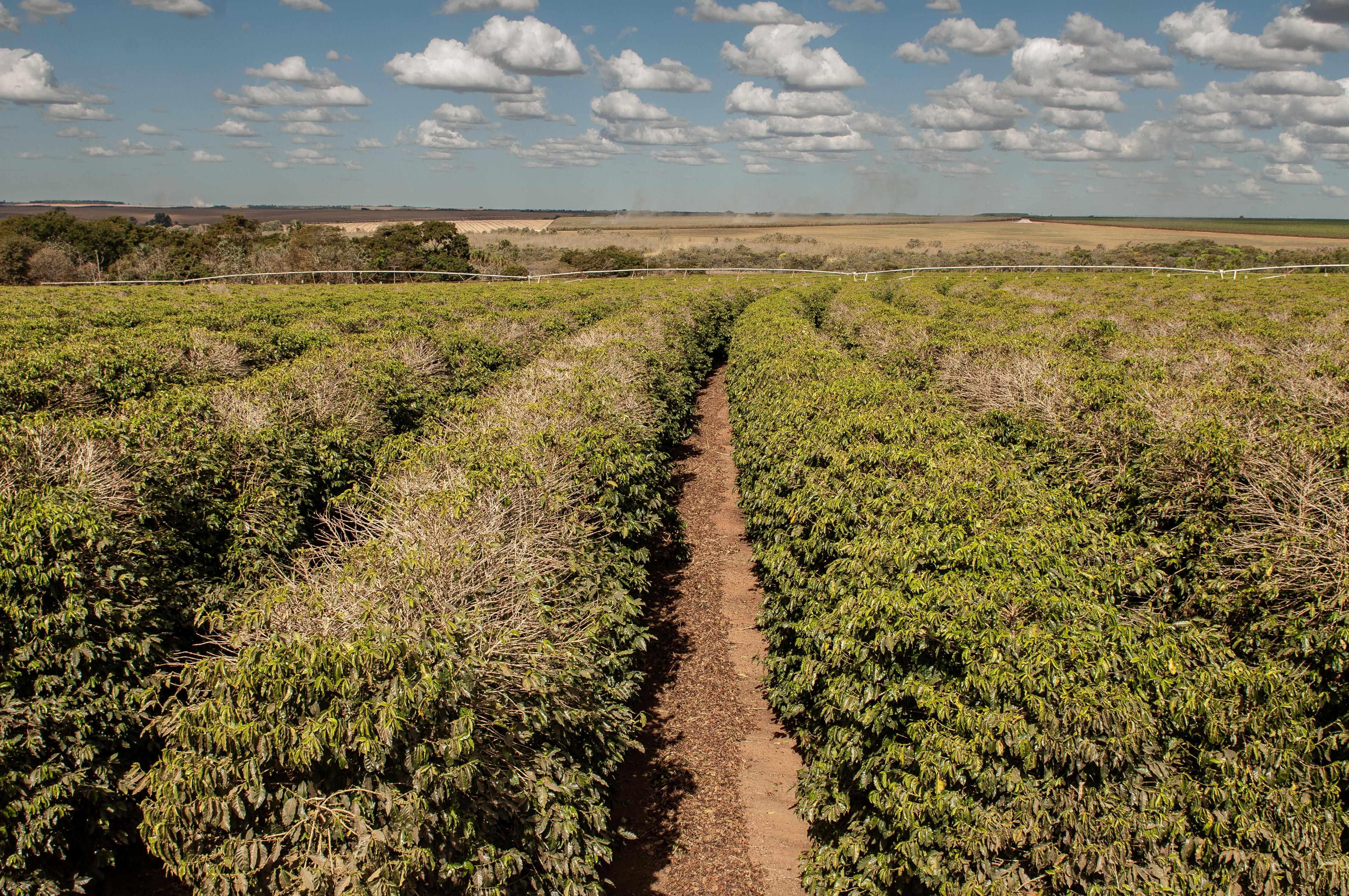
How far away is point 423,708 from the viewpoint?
3.86 m

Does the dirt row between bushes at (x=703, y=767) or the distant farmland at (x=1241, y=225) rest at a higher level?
the distant farmland at (x=1241, y=225)

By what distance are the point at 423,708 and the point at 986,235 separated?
139 metres

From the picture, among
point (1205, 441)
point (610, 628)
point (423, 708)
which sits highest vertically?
point (1205, 441)

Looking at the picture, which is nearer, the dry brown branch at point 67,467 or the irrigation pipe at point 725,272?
the dry brown branch at point 67,467

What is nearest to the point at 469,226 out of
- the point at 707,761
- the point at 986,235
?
the point at 986,235

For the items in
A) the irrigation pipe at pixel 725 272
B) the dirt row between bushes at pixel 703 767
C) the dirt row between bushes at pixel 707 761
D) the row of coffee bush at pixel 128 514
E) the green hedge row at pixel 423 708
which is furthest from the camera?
the irrigation pipe at pixel 725 272

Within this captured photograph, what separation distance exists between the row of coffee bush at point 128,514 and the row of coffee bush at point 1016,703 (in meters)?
4.51

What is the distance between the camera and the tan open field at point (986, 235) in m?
95.5

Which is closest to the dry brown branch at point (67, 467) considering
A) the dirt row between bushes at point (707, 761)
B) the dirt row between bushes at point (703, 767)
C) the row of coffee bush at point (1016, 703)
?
the dirt row between bushes at point (703, 767)

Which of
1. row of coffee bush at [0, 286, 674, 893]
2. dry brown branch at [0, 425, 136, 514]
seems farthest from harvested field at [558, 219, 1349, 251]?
dry brown branch at [0, 425, 136, 514]

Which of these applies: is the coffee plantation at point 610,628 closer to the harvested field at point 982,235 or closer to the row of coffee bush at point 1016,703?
the row of coffee bush at point 1016,703

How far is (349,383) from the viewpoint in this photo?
10672 millimetres

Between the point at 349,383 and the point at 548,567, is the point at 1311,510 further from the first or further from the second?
the point at 349,383

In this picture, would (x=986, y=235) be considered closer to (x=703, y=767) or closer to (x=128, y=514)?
(x=703, y=767)
